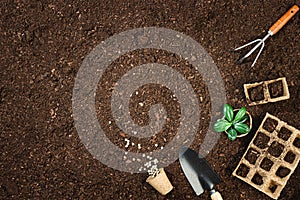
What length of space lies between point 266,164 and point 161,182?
0.39 meters

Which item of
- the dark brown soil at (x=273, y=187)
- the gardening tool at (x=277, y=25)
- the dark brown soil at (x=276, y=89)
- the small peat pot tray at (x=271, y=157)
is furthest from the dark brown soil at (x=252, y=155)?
the gardening tool at (x=277, y=25)

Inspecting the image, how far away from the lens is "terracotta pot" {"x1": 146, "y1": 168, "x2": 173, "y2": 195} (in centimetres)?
143

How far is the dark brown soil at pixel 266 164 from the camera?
1.49 metres

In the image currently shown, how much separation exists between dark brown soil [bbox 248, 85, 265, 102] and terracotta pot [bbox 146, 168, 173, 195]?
1.39 feet

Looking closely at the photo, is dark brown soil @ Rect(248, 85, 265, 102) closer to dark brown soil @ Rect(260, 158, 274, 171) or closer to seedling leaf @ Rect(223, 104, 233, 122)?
seedling leaf @ Rect(223, 104, 233, 122)

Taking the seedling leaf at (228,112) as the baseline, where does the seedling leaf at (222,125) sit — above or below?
below

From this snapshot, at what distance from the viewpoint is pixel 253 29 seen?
150cm

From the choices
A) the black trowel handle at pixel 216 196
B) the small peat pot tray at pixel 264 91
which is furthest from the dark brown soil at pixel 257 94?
the black trowel handle at pixel 216 196

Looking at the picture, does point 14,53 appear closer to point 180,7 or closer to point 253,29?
point 180,7

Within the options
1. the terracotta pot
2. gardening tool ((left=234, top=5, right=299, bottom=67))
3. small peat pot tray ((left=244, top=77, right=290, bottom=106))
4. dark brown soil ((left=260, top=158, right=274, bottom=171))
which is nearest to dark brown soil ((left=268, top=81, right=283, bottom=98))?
small peat pot tray ((left=244, top=77, right=290, bottom=106))

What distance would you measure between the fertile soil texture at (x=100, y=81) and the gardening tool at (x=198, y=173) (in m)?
0.05

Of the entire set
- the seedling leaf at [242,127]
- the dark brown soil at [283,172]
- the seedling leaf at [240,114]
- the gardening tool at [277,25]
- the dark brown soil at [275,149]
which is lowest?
the dark brown soil at [283,172]

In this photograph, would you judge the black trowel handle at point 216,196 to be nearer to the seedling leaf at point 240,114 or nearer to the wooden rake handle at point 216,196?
the wooden rake handle at point 216,196

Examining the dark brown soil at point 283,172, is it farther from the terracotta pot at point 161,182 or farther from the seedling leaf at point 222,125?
the terracotta pot at point 161,182
